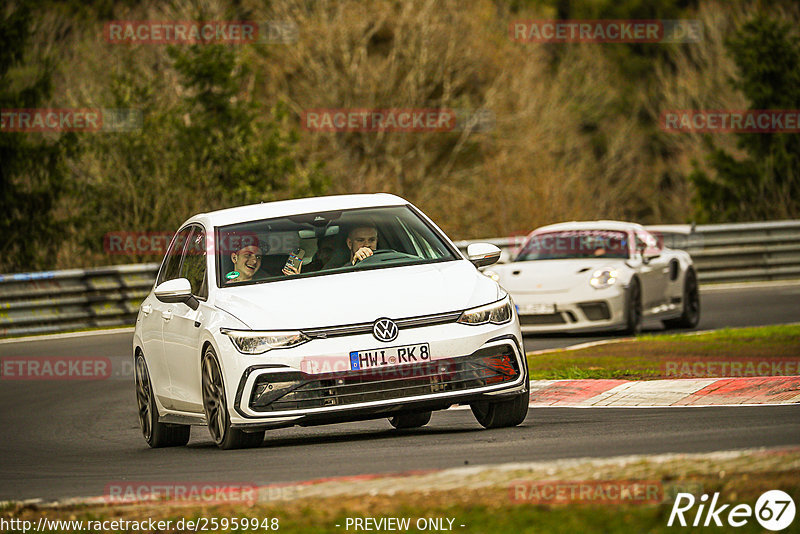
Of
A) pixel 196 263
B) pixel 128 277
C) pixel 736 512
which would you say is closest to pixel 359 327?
pixel 196 263

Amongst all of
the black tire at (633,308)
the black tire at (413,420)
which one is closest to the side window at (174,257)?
the black tire at (413,420)

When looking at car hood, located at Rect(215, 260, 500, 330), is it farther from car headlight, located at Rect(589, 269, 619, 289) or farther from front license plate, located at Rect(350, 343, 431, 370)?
car headlight, located at Rect(589, 269, 619, 289)

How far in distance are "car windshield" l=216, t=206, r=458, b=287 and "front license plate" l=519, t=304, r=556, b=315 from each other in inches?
303

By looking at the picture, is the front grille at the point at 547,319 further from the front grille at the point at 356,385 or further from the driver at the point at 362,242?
the front grille at the point at 356,385

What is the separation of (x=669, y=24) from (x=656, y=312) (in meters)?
46.9

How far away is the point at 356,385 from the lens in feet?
29.3

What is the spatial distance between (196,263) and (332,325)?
2.00 meters

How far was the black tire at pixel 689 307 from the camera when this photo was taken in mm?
19578

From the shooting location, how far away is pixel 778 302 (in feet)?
73.5

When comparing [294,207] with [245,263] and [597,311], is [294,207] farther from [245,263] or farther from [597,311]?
[597,311]

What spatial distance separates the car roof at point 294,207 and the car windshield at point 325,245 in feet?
0.18

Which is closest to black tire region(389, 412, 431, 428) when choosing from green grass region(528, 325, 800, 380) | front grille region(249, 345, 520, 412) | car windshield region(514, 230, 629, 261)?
front grille region(249, 345, 520, 412)

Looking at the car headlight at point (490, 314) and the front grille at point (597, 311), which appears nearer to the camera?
the car headlight at point (490, 314)

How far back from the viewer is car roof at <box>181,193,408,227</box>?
10.4 m
